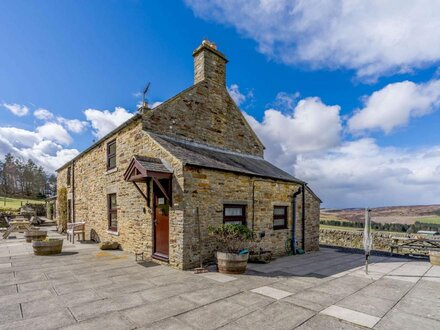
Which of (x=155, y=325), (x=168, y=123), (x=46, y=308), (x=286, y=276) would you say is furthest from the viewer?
(x=168, y=123)

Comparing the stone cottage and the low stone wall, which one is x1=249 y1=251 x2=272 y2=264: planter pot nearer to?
the stone cottage

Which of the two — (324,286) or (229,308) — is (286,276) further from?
(229,308)

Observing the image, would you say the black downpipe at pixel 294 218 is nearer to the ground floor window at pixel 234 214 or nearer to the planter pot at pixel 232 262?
the ground floor window at pixel 234 214

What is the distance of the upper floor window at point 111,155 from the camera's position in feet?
42.7

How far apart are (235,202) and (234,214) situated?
0.53 meters

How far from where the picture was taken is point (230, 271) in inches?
306

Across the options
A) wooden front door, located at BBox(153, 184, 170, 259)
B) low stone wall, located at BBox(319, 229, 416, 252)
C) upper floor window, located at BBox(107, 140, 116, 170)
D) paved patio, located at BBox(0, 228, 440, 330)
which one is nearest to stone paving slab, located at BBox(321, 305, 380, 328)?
paved patio, located at BBox(0, 228, 440, 330)

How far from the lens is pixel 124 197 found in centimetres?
1158

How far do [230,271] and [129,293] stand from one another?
9.94 feet

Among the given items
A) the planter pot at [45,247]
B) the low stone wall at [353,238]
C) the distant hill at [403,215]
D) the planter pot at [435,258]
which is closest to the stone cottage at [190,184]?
the planter pot at [45,247]

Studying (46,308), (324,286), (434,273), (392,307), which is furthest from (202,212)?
(434,273)

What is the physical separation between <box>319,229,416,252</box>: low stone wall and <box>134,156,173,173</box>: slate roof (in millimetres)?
14040

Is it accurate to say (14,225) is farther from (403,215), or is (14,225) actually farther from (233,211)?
(403,215)

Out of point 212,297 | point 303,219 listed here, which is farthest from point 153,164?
point 303,219
